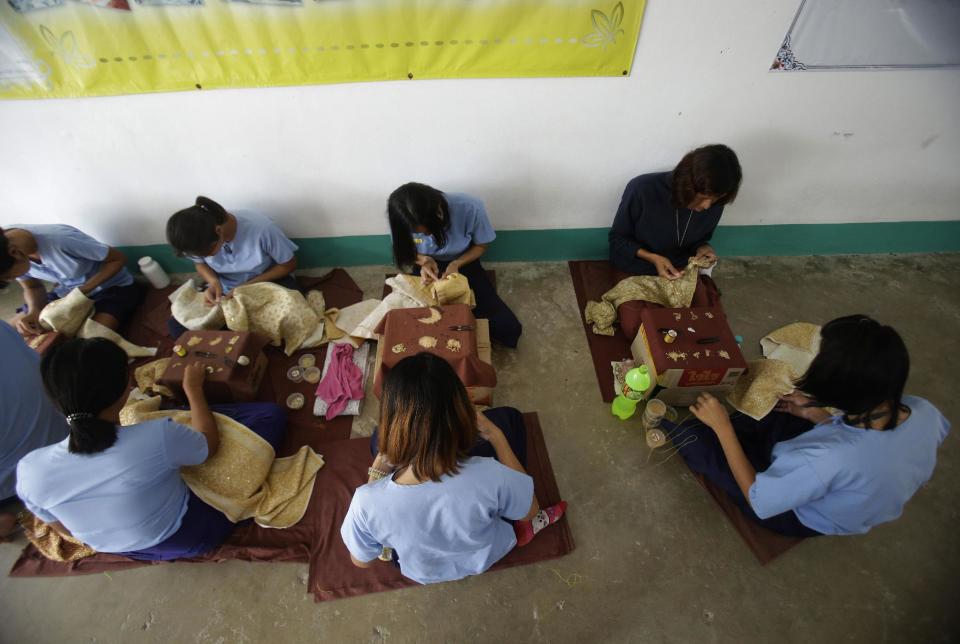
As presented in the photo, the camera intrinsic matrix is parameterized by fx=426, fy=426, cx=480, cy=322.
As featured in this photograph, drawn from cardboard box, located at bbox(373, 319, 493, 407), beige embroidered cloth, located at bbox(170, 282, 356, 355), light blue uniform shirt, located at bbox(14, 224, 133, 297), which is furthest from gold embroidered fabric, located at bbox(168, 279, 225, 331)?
cardboard box, located at bbox(373, 319, 493, 407)

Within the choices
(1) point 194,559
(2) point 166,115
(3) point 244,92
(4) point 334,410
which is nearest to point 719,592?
(4) point 334,410

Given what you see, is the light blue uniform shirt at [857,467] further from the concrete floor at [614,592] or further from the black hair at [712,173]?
the black hair at [712,173]

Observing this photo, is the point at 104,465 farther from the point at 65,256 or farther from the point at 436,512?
the point at 65,256

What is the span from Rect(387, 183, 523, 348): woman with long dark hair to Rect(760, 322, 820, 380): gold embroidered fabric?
1.48m

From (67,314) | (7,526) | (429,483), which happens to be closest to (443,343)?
(429,483)

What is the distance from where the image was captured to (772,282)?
2.93m

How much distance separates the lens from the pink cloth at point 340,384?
2336mm

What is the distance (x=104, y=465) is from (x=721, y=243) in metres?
3.49

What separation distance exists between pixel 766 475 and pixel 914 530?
1028mm

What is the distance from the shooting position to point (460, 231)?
248 cm

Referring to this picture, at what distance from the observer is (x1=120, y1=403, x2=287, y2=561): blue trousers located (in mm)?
1727

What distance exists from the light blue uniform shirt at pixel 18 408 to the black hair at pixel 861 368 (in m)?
2.99

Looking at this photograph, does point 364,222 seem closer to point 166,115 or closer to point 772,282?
point 166,115

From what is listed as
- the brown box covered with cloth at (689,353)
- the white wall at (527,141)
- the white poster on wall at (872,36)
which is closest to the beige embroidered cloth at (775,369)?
the brown box covered with cloth at (689,353)
